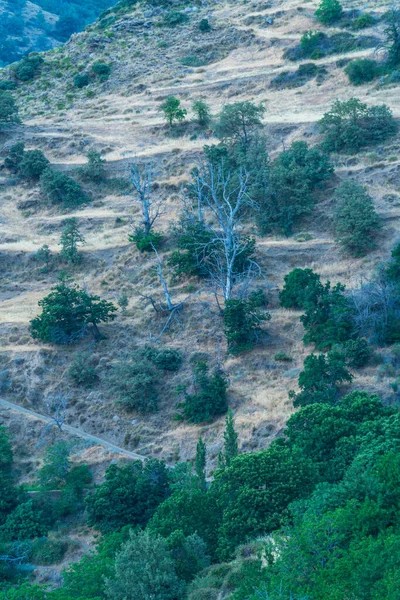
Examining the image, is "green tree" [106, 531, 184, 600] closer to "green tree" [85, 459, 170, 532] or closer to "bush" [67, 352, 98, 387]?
"green tree" [85, 459, 170, 532]

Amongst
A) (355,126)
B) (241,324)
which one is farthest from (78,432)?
(355,126)

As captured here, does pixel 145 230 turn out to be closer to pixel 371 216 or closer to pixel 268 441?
pixel 371 216

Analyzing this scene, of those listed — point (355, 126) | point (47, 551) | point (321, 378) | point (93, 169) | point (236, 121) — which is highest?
point (236, 121)

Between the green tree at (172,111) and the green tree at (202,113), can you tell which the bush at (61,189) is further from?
the green tree at (202,113)

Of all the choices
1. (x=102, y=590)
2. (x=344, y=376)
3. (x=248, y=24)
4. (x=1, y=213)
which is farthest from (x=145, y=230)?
(x=248, y=24)

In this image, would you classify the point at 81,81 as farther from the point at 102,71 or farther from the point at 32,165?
the point at 32,165

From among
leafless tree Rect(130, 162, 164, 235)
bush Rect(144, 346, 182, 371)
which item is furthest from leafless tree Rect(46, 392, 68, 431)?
leafless tree Rect(130, 162, 164, 235)

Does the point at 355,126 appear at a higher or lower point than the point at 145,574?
higher
